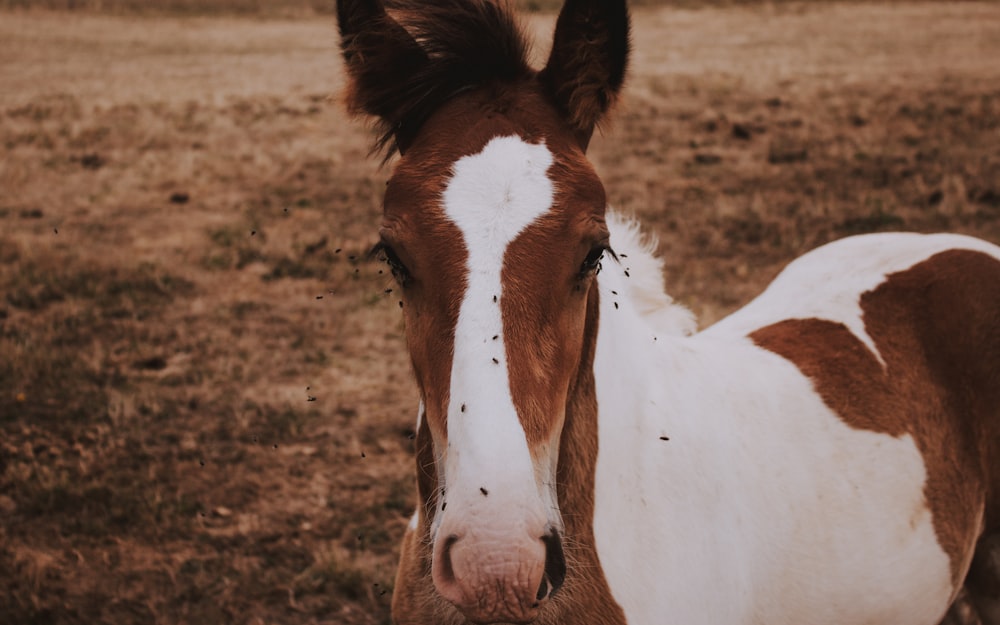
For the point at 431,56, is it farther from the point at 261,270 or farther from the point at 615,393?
the point at 261,270

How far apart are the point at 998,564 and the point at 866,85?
15.1 meters

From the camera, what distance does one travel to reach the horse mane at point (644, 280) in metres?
2.84

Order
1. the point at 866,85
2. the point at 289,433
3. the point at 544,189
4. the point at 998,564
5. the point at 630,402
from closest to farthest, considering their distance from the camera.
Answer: the point at 544,189 < the point at 630,402 < the point at 998,564 < the point at 289,433 < the point at 866,85

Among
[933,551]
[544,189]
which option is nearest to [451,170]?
[544,189]

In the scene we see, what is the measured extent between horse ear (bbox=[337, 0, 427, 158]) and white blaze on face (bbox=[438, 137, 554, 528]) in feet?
1.26

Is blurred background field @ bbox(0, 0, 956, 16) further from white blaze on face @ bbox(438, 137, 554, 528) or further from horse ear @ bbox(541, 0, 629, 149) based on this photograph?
white blaze on face @ bbox(438, 137, 554, 528)

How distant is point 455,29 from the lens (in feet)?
7.19

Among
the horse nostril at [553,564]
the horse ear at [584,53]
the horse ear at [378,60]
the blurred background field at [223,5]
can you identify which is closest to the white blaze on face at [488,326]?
the horse nostril at [553,564]

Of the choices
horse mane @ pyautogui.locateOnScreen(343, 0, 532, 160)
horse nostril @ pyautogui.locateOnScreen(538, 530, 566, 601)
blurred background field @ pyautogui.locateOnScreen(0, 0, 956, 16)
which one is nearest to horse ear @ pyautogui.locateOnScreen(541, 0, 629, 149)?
horse mane @ pyautogui.locateOnScreen(343, 0, 532, 160)

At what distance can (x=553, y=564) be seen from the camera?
1743mm

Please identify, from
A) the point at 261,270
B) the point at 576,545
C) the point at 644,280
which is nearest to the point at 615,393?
the point at 576,545

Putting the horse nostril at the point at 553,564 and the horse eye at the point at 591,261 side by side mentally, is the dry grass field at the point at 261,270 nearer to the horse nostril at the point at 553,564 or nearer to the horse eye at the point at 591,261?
the horse eye at the point at 591,261

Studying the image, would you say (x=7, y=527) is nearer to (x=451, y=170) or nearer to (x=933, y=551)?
(x=451, y=170)

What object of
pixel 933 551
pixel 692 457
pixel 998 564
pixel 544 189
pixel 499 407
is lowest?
pixel 998 564
